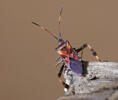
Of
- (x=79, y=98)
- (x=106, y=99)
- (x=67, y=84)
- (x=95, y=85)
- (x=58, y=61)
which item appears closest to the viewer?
(x=106, y=99)


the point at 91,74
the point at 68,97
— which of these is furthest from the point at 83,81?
the point at 68,97

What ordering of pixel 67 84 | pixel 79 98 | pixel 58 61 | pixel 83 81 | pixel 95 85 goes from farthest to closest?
pixel 58 61
pixel 67 84
pixel 83 81
pixel 95 85
pixel 79 98

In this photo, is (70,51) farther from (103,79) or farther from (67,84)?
(103,79)

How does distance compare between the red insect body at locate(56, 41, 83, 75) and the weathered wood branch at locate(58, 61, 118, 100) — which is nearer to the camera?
the weathered wood branch at locate(58, 61, 118, 100)

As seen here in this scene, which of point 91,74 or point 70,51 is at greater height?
point 70,51

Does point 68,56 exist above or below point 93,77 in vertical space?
above

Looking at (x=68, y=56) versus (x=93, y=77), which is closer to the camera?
(x=93, y=77)

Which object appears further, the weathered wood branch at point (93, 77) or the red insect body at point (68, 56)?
the red insect body at point (68, 56)

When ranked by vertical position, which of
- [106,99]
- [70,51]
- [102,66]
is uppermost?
[70,51]

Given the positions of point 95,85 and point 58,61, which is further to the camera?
point 58,61

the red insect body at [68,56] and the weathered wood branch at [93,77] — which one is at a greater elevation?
the red insect body at [68,56]
